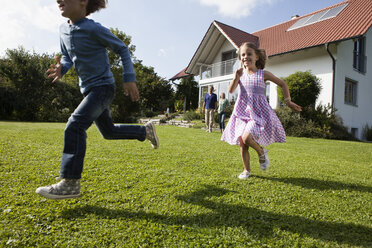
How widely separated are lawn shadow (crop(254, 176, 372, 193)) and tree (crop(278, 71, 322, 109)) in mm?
9168

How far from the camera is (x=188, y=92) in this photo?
84.9 ft

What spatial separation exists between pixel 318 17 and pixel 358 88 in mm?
5456

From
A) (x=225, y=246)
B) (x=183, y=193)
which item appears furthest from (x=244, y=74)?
(x=225, y=246)

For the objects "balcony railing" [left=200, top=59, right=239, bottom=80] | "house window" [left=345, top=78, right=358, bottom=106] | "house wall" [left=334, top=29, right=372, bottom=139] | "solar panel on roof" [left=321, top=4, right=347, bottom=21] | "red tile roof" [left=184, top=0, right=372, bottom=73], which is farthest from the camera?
"balcony railing" [left=200, top=59, right=239, bottom=80]

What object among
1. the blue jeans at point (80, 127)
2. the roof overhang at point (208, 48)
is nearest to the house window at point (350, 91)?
the roof overhang at point (208, 48)

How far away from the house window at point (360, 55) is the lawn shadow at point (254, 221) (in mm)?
16101

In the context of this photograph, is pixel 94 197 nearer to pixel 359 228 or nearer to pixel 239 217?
pixel 239 217

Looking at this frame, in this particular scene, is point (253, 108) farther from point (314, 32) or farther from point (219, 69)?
point (219, 69)

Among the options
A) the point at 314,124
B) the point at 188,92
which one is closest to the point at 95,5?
the point at 314,124

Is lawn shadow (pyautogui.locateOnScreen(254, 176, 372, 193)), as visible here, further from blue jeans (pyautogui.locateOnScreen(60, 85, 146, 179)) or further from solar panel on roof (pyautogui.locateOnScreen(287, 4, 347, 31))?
solar panel on roof (pyautogui.locateOnScreen(287, 4, 347, 31))

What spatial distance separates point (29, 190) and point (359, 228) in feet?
8.97

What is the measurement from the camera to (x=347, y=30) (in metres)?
12.6

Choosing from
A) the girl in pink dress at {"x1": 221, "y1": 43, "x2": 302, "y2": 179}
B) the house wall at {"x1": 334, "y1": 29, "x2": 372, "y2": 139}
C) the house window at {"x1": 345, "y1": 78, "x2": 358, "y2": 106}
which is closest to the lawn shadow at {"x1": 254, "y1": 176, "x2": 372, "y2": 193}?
the girl in pink dress at {"x1": 221, "y1": 43, "x2": 302, "y2": 179}

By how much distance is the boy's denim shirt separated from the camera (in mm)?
1958
